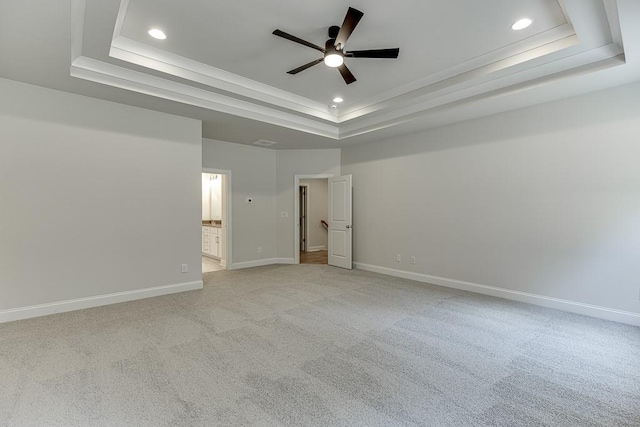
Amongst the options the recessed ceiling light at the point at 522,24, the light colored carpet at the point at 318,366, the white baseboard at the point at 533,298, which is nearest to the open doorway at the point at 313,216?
the white baseboard at the point at 533,298

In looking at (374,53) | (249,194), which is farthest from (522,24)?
(249,194)

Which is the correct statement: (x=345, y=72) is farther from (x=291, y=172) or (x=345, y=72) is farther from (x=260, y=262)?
(x=260, y=262)

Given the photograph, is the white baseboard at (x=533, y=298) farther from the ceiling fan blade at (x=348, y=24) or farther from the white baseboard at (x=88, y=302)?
the ceiling fan blade at (x=348, y=24)

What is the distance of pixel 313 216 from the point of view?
368 inches

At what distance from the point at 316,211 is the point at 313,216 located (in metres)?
0.19

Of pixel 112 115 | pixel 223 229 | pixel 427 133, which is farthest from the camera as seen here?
pixel 223 229

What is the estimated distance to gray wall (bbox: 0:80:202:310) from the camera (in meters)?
3.40

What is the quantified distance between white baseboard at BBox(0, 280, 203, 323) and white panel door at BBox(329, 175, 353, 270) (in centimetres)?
301

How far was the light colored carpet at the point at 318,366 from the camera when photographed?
1876mm

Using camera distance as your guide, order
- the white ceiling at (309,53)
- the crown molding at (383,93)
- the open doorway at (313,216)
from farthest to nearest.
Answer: the open doorway at (313,216)
the crown molding at (383,93)
the white ceiling at (309,53)

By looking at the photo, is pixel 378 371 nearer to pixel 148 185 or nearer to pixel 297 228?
pixel 148 185

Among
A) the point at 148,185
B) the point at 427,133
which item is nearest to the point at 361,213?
the point at 427,133

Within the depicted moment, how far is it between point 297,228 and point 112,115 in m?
4.09

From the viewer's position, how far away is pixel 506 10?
8.63ft
